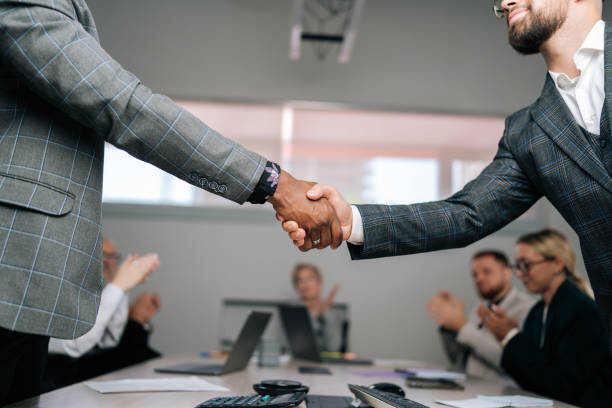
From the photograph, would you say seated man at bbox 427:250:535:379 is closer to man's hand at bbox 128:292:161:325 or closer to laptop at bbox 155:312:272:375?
laptop at bbox 155:312:272:375

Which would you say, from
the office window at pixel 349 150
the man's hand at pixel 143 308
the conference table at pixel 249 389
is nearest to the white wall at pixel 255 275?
the office window at pixel 349 150

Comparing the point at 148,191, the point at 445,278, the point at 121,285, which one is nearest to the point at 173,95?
the point at 148,191

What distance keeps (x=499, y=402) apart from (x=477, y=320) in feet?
7.02

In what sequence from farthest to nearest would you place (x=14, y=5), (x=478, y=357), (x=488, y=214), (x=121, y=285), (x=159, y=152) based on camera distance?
(x=478, y=357) → (x=121, y=285) → (x=488, y=214) → (x=159, y=152) → (x=14, y=5)

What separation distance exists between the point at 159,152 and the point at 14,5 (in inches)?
14.3

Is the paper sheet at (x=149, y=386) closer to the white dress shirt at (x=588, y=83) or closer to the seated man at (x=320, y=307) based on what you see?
the white dress shirt at (x=588, y=83)

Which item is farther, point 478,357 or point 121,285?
point 478,357

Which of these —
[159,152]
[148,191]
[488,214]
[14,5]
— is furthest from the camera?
[148,191]

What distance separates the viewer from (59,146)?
1.04 metres

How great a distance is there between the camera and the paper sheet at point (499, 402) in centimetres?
123

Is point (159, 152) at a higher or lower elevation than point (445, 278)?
lower

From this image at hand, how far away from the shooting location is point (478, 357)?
2.86 meters

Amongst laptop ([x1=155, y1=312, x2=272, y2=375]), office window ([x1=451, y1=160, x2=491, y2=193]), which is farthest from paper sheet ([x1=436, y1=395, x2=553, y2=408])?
office window ([x1=451, y1=160, x2=491, y2=193])

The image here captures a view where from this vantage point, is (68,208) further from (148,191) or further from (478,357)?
(148,191)
